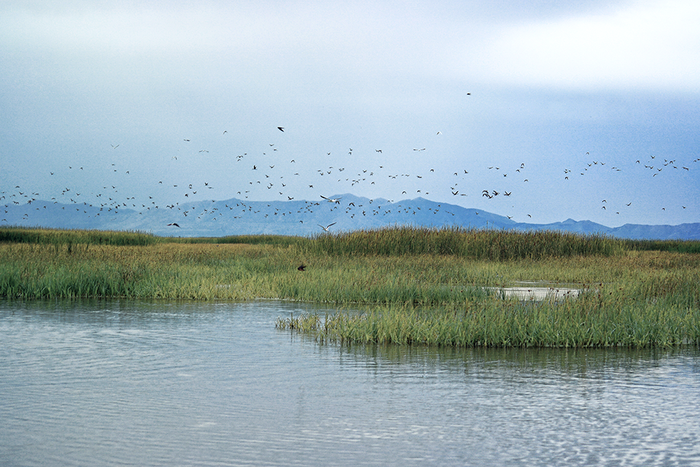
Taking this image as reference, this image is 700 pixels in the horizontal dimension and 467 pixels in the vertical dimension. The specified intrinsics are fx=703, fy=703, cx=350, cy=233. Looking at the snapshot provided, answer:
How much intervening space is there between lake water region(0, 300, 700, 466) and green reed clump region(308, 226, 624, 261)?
20815 millimetres

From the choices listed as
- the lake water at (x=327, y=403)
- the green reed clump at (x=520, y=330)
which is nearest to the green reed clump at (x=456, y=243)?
the green reed clump at (x=520, y=330)

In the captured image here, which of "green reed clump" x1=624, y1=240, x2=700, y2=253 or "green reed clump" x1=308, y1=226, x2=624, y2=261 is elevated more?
"green reed clump" x1=624, y1=240, x2=700, y2=253

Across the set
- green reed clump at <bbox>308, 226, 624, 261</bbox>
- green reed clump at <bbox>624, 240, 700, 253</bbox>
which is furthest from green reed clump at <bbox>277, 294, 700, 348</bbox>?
green reed clump at <bbox>624, 240, 700, 253</bbox>

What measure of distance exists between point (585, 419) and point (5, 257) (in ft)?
85.4

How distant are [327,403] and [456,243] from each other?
28.0m

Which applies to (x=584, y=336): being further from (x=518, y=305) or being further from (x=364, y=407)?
(x=364, y=407)

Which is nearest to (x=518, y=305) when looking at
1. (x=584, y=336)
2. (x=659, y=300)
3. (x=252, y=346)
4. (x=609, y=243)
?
(x=584, y=336)

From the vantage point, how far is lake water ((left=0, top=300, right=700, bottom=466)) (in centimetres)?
659

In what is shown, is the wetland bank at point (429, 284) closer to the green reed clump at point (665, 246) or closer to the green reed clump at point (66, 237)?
the green reed clump at point (66, 237)

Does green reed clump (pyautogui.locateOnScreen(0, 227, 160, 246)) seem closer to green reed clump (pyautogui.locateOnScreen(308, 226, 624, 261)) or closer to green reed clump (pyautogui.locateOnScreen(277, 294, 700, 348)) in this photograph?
green reed clump (pyautogui.locateOnScreen(308, 226, 624, 261))

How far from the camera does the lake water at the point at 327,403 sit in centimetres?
659

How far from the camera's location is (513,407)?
8.36 metres

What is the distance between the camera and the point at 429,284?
21.4 m

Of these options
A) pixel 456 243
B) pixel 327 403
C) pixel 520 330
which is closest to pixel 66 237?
pixel 456 243
